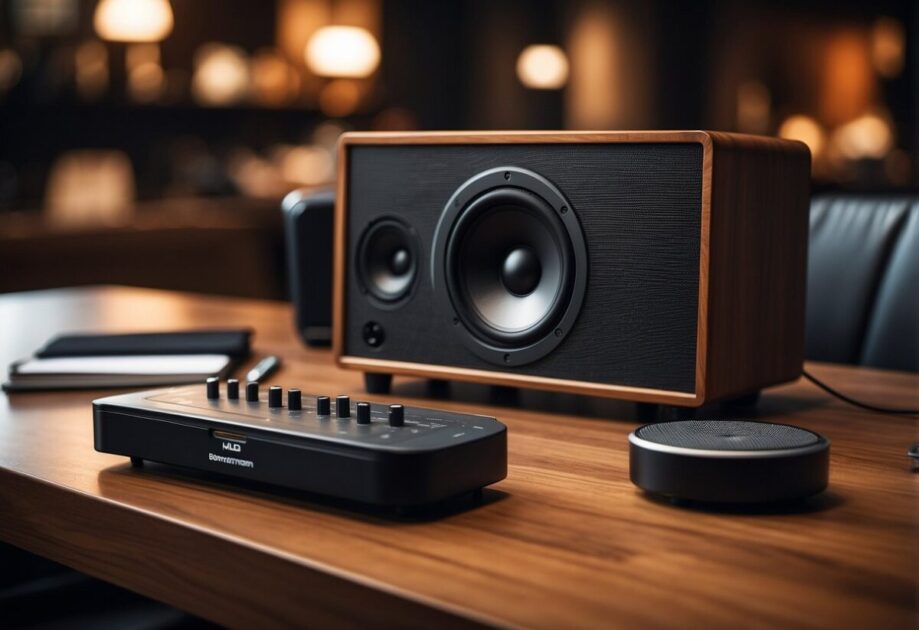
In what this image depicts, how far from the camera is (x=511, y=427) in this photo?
81cm

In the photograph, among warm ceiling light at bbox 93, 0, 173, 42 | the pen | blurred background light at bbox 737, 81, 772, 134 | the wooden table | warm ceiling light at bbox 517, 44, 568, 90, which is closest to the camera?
the wooden table

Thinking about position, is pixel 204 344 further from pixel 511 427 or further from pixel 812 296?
→ pixel 812 296

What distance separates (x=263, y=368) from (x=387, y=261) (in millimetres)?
160

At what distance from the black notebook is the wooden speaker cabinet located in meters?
0.14

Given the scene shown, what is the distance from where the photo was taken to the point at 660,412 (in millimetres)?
820

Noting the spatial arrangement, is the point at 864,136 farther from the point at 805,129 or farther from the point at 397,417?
the point at 397,417

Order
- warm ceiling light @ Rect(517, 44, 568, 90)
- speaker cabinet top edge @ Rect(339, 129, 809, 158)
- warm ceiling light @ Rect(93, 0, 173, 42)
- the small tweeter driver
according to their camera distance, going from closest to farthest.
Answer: the small tweeter driver, speaker cabinet top edge @ Rect(339, 129, 809, 158), warm ceiling light @ Rect(93, 0, 173, 42), warm ceiling light @ Rect(517, 44, 568, 90)

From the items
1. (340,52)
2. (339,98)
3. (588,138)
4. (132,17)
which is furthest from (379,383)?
(339,98)

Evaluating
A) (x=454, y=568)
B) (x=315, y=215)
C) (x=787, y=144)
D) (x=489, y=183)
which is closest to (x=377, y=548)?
(x=454, y=568)

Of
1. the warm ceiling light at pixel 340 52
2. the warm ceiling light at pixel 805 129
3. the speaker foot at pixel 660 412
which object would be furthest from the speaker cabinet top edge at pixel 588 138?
the warm ceiling light at pixel 805 129

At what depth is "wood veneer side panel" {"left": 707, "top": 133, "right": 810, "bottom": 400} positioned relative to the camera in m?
0.77

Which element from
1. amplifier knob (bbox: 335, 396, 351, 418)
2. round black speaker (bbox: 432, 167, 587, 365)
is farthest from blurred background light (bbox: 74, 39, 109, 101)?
amplifier knob (bbox: 335, 396, 351, 418)

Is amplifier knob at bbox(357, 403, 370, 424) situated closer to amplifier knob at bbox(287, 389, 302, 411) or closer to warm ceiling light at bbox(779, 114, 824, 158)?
amplifier knob at bbox(287, 389, 302, 411)

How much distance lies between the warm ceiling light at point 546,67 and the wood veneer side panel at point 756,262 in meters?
5.91
